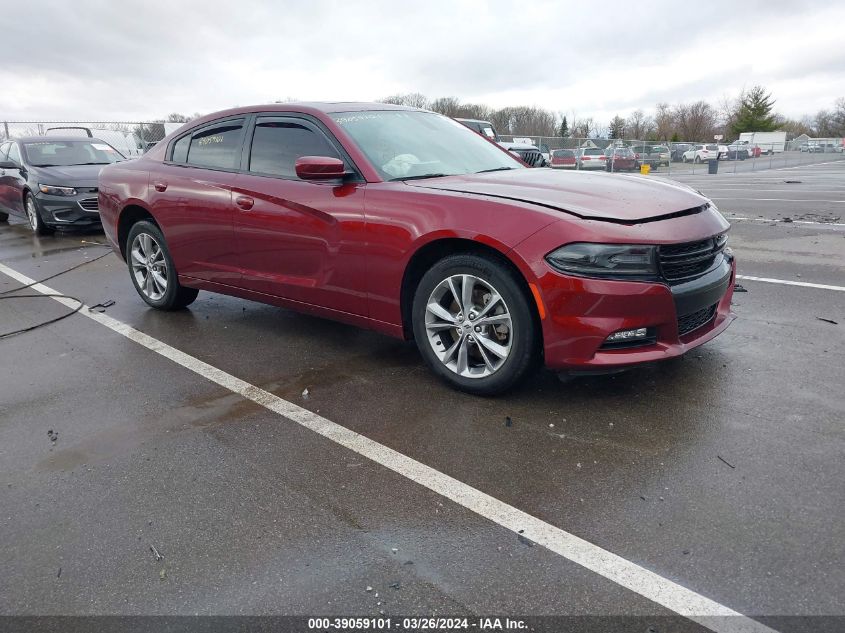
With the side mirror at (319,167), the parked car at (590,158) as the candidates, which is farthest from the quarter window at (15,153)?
the parked car at (590,158)

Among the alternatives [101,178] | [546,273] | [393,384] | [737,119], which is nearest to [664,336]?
[546,273]

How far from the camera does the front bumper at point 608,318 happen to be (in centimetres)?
320

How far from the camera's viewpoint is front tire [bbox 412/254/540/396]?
3.44 m

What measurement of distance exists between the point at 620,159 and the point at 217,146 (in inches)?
1232

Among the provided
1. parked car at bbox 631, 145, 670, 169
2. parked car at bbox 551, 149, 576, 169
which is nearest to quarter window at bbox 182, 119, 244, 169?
parked car at bbox 551, 149, 576, 169

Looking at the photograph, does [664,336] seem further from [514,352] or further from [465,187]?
[465,187]

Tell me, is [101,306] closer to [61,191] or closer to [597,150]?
[61,191]

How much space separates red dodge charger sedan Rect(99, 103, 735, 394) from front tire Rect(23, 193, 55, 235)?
21.2 feet

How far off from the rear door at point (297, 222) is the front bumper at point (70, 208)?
6.80 meters

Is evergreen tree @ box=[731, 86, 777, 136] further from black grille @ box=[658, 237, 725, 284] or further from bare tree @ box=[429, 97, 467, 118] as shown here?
black grille @ box=[658, 237, 725, 284]

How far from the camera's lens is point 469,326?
3648 millimetres

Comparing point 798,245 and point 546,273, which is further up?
point 546,273

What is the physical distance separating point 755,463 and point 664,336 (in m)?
0.75

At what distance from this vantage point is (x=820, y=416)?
3350 mm
